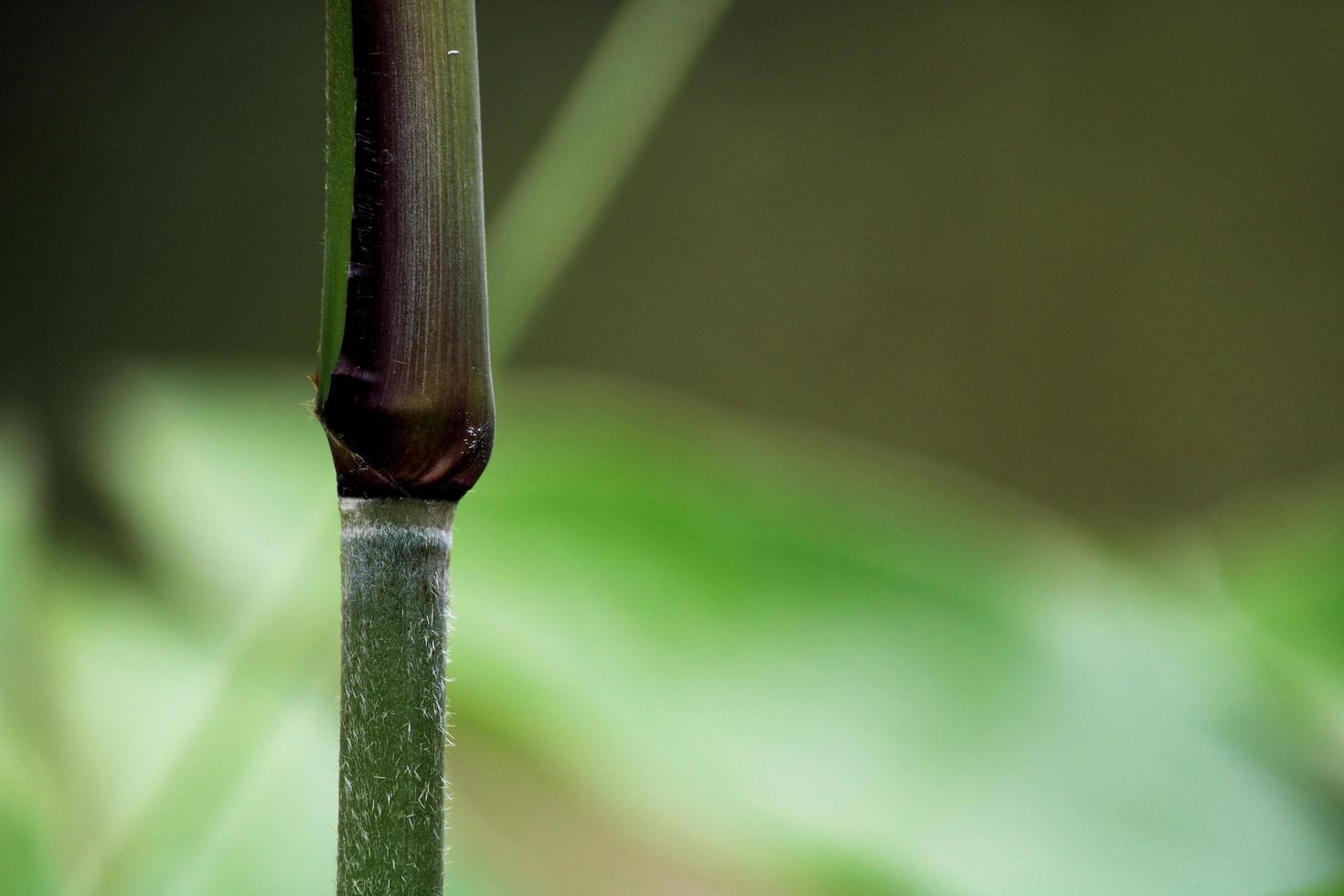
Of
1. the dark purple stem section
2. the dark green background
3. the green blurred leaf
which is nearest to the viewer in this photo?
the dark purple stem section

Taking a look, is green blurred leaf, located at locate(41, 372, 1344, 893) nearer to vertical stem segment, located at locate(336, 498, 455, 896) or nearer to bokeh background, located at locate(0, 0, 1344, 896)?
bokeh background, located at locate(0, 0, 1344, 896)

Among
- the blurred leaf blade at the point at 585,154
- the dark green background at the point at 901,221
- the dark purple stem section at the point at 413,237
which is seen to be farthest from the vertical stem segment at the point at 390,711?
the dark green background at the point at 901,221

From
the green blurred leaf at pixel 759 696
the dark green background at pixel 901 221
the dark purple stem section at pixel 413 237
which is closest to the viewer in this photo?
the dark purple stem section at pixel 413 237

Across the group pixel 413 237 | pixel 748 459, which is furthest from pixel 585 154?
pixel 413 237

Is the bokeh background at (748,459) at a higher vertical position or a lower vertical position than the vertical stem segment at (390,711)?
higher

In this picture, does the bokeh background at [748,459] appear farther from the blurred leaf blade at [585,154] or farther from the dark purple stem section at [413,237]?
the dark purple stem section at [413,237]

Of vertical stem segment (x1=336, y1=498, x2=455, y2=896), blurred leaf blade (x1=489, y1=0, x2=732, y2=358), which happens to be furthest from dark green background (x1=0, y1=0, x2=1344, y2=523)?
vertical stem segment (x1=336, y1=498, x2=455, y2=896)

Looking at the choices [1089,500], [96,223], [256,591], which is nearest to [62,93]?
[96,223]

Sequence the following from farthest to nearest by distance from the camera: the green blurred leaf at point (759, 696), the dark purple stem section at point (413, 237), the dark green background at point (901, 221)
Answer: the dark green background at point (901, 221)
the green blurred leaf at point (759, 696)
the dark purple stem section at point (413, 237)
